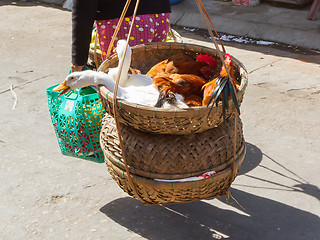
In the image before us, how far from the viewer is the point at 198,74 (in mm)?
2711

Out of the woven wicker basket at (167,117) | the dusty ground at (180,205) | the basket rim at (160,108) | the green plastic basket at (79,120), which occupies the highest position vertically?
the basket rim at (160,108)

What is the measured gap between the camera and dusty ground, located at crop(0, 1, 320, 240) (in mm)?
2643

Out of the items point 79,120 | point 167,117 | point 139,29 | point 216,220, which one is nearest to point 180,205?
point 216,220

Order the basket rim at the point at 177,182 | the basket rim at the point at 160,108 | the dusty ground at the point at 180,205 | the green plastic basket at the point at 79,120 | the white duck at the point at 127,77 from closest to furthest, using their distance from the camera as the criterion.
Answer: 1. the basket rim at the point at 160,108
2. the basket rim at the point at 177,182
3. the white duck at the point at 127,77
4. the dusty ground at the point at 180,205
5. the green plastic basket at the point at 79,120

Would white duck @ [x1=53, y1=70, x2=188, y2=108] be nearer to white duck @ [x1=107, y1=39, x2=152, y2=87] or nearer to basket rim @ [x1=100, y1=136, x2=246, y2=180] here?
white duck @ [x1=107, y1=39, x2=152, y2=87]

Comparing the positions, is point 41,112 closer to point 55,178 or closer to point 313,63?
point 55,178

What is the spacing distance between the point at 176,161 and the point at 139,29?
1.19 meters

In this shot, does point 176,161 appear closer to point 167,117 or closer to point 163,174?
point 163,174

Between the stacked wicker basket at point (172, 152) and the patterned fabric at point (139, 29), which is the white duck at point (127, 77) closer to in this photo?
the stacked wicker basket at point (172, 152)

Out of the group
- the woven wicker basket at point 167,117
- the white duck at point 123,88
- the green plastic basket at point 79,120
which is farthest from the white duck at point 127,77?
the green plastic basket at point 79,120

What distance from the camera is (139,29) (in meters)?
3.05

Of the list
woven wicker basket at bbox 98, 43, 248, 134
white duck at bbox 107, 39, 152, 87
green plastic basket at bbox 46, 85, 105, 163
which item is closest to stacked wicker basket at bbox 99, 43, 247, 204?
woven wicker basket at bbox 98, 43, 248, 134

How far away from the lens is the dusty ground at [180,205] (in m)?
2.64

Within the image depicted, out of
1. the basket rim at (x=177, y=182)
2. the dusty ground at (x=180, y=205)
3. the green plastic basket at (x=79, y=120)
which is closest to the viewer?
the basket rim at (x=177, y=182)
